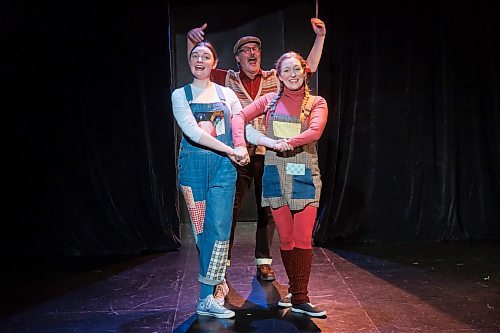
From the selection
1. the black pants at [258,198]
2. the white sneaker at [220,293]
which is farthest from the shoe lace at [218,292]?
the black pants at [258,198]

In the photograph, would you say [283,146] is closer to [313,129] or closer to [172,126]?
[313,129]

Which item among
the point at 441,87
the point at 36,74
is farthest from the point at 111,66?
the point at 441,87

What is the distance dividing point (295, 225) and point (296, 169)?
29 centimetres

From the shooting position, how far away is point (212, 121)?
3.38m

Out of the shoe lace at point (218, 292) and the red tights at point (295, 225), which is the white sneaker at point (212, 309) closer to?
the shoe lace at point (218, 292)

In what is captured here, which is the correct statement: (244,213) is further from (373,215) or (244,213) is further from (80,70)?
(80,70)

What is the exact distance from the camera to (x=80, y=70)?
493 cm

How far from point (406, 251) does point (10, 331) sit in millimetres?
2799

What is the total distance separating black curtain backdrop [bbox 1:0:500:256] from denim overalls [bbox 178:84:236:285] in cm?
163

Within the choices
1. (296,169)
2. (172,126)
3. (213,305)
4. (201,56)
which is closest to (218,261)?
(213,305)

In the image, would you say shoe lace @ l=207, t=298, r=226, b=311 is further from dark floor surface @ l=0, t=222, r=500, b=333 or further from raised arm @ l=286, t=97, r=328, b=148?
raised arm @ l=286, t=97, r=328, b=148

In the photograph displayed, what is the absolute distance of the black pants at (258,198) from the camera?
4016 mm

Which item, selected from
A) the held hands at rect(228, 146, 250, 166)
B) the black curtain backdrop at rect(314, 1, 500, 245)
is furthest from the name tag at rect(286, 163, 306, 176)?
the black curtain backdrop at rect(314, 1, 500, 245)

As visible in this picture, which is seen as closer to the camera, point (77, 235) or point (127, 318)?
point (127, 318)
